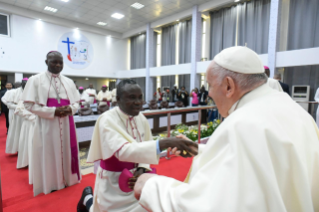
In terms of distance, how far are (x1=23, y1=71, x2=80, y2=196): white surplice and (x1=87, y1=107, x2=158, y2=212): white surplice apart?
4.29 ft

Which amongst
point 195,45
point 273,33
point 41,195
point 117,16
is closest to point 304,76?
point 273,33

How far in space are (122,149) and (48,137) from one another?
1.78 meters

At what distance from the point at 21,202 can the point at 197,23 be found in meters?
11.8

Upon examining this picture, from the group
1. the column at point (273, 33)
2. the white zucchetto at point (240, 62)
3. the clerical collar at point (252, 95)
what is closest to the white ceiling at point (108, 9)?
the column at point (273, 33)

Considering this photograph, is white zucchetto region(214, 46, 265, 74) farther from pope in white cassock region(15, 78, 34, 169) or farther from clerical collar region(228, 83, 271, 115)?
pope in white cassock region(15, 78, 34, 169)

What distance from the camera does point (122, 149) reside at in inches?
60.1

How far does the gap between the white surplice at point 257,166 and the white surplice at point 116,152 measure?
619 mm

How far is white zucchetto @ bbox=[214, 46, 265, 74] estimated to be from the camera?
100 cm

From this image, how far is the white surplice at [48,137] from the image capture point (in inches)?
104

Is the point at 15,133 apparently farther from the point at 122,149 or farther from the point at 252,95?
the point at 252,95

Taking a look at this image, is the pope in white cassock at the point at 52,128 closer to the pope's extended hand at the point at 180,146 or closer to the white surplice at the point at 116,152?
the white surplice at the point at 116,152

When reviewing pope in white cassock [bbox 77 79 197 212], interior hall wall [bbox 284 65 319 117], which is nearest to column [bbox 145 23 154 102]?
interior hall wall [bbox 284 65 319 117]

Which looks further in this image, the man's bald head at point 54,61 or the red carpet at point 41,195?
the man's bald head at point 54,61

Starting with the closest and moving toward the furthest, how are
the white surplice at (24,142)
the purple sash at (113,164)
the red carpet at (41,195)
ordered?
the purple sash at (113,164)
the red carpet at (41,195)
the white surplice at (24,142)
